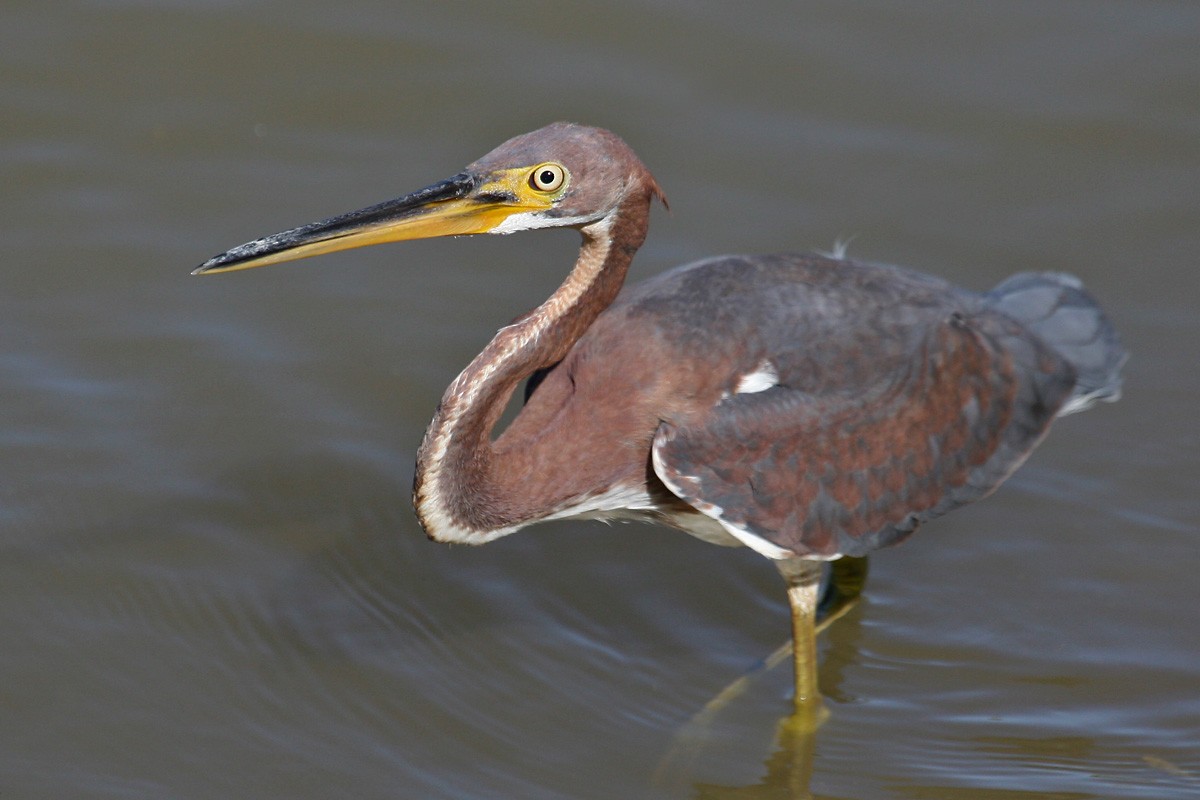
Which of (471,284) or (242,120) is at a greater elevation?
(242,120)

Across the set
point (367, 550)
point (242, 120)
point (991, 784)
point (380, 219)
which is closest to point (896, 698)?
point (991, 784)

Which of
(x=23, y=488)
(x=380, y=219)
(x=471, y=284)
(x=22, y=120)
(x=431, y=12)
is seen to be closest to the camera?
(x=380, y=219)

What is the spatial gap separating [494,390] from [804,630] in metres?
1.54

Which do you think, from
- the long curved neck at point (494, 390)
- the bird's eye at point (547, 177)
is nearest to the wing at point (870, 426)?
the long curved neck at point (494, 390)

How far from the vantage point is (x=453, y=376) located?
675cm

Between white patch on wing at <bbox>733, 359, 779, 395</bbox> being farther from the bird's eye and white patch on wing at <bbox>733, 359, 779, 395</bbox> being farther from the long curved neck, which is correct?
the bird's eye

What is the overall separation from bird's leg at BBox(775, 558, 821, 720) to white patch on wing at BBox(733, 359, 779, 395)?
0.71 m

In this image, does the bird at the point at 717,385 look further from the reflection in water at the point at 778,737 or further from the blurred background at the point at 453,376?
the blurred background at the point at 453,376

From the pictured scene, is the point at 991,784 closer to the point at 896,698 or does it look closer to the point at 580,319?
the point at 896,698

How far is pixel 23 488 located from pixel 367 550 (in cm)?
139

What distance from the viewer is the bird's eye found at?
470cm

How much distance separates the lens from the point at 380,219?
185 inches

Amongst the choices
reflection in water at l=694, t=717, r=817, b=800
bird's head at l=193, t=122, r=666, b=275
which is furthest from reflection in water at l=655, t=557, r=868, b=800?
bird's head at l=193, t=122, r=666, b=275

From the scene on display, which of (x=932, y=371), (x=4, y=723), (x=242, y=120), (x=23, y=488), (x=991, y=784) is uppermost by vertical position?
(x=242, y=120)
